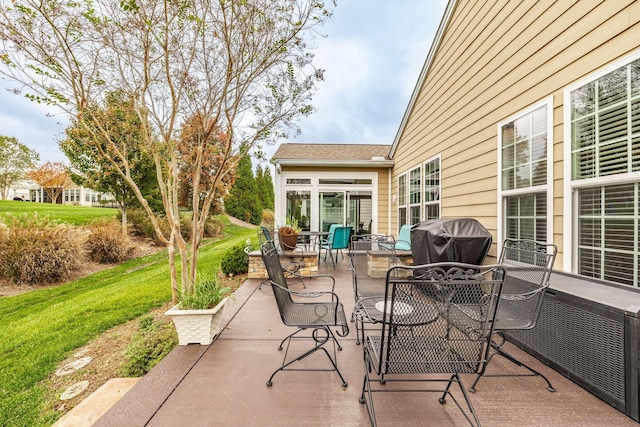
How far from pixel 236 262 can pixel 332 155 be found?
15.4ft

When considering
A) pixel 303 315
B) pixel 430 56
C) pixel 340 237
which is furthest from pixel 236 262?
pixel 430 56

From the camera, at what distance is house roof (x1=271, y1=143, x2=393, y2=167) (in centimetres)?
796

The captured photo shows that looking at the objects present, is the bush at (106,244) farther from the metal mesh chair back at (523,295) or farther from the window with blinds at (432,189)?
the metal mesh chair back at (523,295)

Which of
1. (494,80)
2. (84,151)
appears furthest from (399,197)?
(84,151)

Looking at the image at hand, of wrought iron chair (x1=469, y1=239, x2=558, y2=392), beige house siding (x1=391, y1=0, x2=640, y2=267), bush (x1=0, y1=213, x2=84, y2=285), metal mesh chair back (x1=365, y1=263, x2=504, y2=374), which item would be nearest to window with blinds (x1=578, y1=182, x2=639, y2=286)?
beige house siding (x1=391, y1=0, x2=640, y2=267)

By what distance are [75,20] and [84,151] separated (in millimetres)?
7666

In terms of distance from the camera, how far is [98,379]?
8.33 feet

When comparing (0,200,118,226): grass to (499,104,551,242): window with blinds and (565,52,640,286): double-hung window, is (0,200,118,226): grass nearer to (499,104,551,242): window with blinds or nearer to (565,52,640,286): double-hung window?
(499,104,551,242): window with blinds

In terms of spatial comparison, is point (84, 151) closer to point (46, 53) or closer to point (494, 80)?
point (46, 53)

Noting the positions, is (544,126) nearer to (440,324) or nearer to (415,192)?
(440,324)

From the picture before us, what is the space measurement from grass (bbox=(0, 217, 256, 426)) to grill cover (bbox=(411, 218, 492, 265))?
3.78 m

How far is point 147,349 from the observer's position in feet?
8.84

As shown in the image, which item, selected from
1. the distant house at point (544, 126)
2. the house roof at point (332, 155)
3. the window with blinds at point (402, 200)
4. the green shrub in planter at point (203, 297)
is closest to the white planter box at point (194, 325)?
the green shrub in planter at point (203, 297)

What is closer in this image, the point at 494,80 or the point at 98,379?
the point at 98,379
